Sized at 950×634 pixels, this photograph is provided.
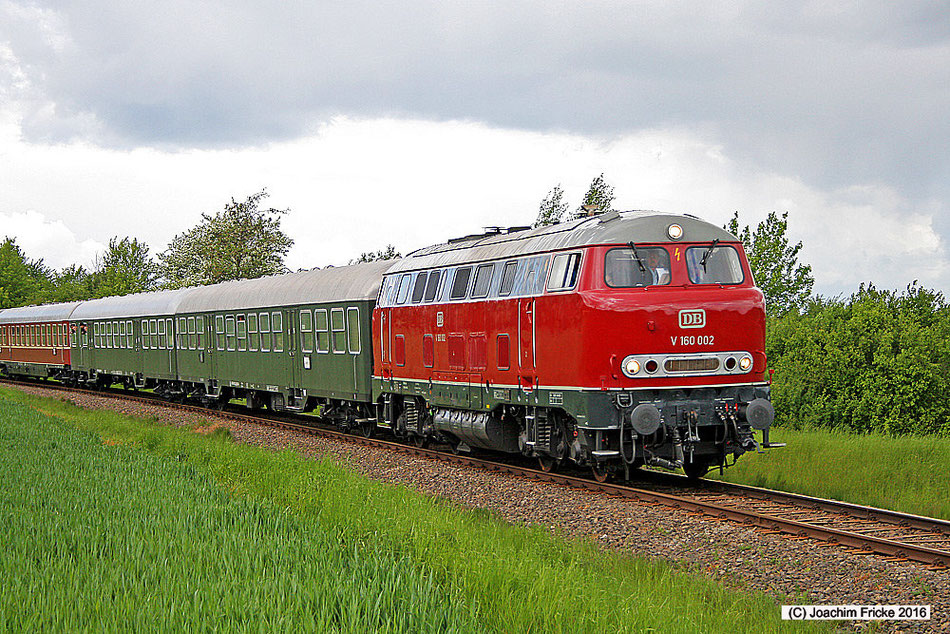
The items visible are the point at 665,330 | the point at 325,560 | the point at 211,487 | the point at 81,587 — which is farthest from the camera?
the point at 665,330

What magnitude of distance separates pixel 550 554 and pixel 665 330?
4772 millimetres

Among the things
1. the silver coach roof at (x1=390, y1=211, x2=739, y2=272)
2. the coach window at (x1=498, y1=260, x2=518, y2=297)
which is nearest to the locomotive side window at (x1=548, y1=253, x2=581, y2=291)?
the silver coach roof at (x1=390, y1=211, x2=739, y2=272)

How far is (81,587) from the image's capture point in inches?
247

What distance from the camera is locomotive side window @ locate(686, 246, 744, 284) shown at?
43.9 ft

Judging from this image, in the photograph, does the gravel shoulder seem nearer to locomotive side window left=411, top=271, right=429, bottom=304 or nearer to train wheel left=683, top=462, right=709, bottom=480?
train wheel left=683, top=462, right=709, bottom=480

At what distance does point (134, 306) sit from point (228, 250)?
2034cm

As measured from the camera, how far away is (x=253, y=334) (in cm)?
2650

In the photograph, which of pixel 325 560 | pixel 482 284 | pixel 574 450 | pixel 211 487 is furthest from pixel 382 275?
pixel 325 560

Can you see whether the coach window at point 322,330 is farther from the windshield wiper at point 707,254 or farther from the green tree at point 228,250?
the green tree at point 228,250

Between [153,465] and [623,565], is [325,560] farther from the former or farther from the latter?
[153,465]

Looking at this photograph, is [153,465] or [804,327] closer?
[153,465]

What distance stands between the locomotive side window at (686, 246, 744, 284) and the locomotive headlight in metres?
1.54

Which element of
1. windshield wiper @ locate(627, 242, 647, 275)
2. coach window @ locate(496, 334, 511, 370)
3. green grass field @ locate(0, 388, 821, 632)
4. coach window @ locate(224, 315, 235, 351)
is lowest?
green grass field @ locate(0, 388, 821, 632)

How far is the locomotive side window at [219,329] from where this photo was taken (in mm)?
28641
